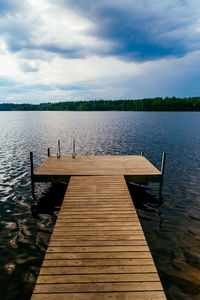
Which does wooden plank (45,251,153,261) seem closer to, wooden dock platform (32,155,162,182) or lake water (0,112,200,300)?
lake water (0,112,200,300)

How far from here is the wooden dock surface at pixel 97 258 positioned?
4062 millimetres

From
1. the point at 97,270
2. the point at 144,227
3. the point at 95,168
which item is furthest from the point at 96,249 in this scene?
the point at 95,168

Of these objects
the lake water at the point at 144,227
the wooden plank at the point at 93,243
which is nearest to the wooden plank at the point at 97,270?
the wooden plank at the point at 93,243

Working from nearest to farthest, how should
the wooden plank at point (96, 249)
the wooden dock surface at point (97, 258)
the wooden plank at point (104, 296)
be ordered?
the wooden plank at point (104, 296)
the wooden dock surface at point (97, 258)
the wooden plank at point (96, 249)

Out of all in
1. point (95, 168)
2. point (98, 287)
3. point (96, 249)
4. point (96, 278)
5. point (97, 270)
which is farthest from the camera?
point (95, 168)

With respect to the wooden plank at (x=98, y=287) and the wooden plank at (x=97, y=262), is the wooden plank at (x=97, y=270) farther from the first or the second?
the wooden plank at (x=98, y=287)

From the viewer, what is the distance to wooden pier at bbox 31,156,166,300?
13.4ft

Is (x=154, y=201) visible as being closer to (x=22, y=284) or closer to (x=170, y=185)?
(x=170, y=185)

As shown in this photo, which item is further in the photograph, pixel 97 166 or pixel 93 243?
pixel 97 166

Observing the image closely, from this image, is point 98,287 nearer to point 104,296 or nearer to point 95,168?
point 104,296

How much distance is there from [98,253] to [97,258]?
0.19 metres

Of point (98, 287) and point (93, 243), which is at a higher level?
point (98, 287)

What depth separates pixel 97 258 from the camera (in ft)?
16.4

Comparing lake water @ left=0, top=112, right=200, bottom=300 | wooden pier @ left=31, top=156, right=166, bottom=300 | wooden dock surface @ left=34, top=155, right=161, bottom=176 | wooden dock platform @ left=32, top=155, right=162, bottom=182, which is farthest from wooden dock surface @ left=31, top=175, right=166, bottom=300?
wooden dock surface @ left=34, top=155, right=161, bottom=176
